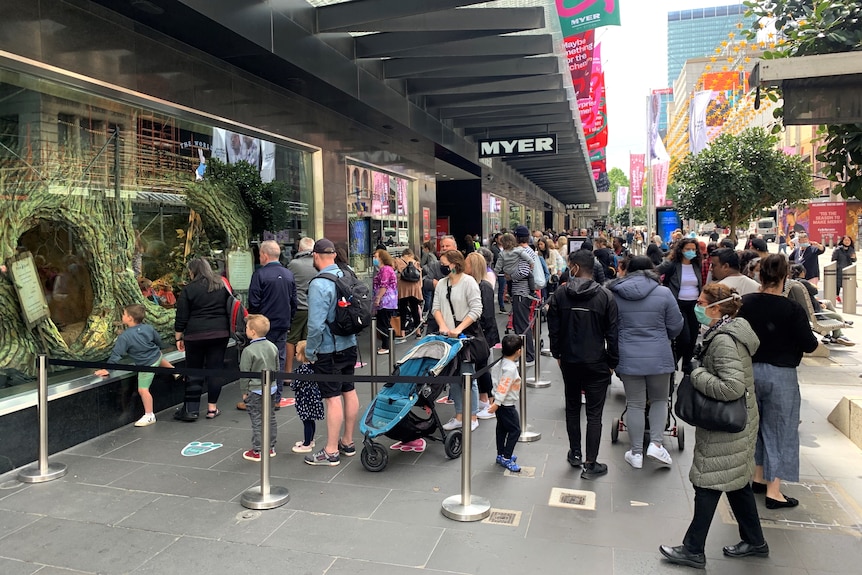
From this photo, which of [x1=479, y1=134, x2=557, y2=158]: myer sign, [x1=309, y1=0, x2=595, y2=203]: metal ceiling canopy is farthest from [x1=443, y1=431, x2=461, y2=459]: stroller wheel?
[x1=479, y1=134, x2=557, y2=158]: myer sign

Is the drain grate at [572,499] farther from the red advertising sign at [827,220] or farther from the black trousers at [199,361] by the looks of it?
the red advertising sign at [827,220]

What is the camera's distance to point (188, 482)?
16.9ft

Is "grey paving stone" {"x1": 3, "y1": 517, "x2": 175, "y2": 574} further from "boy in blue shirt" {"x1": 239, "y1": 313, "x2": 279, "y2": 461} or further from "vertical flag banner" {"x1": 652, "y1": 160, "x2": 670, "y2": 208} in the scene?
"vertical flag banner" {"x1": 652, "y1": 160, "x2": 670, "y2": 208}

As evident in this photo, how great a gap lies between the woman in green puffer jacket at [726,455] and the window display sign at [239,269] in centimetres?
648

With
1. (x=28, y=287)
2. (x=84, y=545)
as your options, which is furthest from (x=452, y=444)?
(x=28, y=287)

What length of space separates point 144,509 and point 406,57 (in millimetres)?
7837

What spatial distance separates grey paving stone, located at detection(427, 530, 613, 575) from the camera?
12.1ft

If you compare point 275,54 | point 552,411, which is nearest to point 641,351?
point 552,411

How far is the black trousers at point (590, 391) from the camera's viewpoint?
4996mm

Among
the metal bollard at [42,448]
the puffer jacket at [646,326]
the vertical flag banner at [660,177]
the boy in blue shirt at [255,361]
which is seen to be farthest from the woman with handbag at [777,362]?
the vertical flag banner at [660,177]

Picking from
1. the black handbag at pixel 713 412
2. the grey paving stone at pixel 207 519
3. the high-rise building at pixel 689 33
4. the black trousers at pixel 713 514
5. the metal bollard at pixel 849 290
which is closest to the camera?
the black handbag at pixel 713 412

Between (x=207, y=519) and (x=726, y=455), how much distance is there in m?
3.38

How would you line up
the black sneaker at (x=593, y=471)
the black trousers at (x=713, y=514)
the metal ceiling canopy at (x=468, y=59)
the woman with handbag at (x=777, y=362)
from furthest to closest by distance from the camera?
the metal ceiling canopy at (x=468, y=59), the black sneaker at (x=593, y=471), the woman with handbag at (x=777, y=362), the black trousers at (x=713, y=514)

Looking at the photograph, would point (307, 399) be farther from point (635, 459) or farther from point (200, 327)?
point (635, 459)
